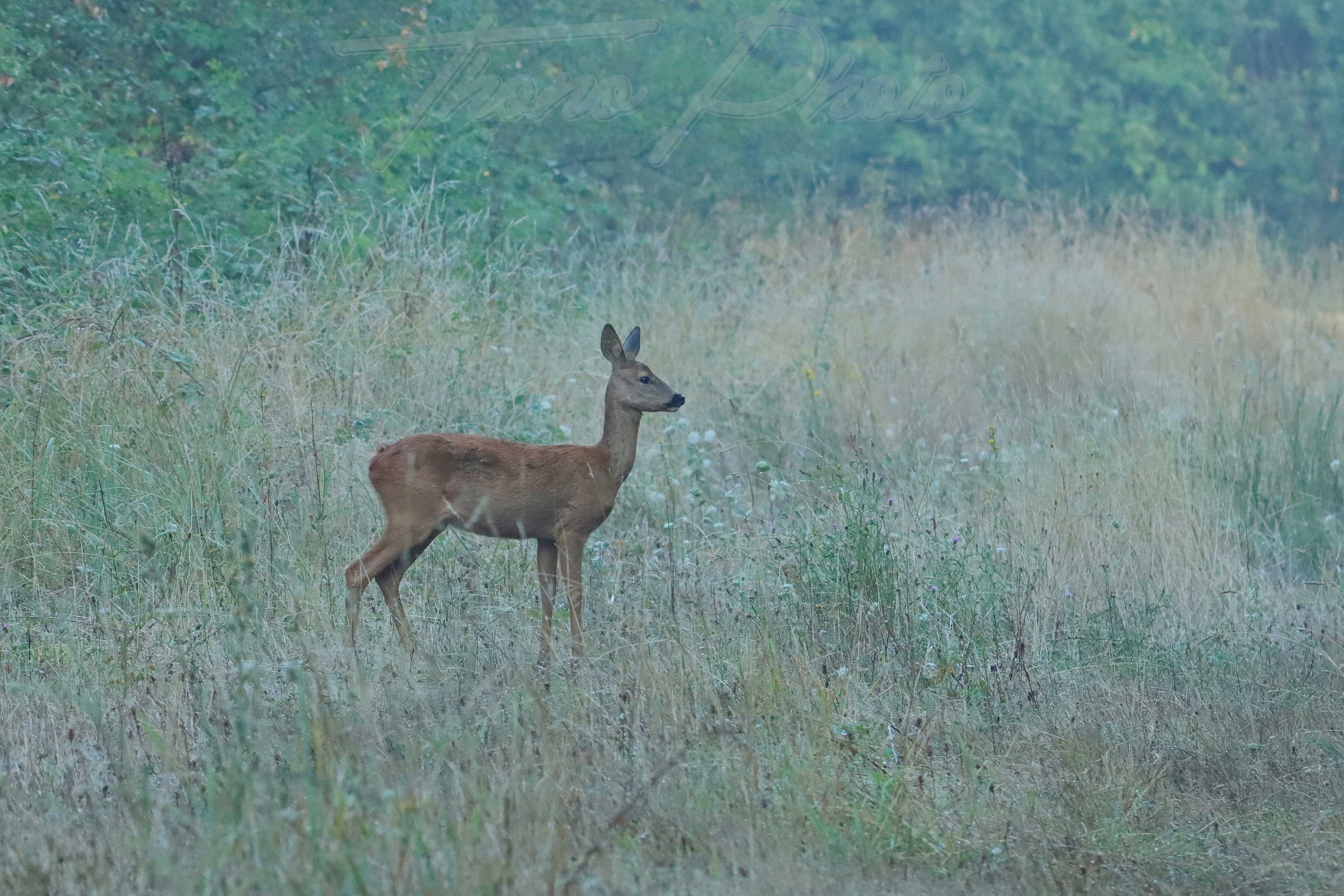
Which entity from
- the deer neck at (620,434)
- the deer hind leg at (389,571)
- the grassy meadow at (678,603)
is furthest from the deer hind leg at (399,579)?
the deer neck at (620,434)

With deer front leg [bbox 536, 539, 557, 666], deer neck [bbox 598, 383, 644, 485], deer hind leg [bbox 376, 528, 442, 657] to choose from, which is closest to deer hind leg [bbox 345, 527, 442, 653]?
deer hind leg [bbox 376, 528, 442, 657]

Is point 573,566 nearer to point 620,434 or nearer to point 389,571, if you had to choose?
point 620,434

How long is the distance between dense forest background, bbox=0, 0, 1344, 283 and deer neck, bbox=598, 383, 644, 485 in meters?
3.89

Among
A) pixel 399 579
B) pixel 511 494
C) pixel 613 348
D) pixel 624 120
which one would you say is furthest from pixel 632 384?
pixel 624 120

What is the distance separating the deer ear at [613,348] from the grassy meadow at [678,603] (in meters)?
0.95

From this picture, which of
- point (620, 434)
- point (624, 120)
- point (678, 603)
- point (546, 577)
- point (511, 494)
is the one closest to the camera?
point (511, 494)

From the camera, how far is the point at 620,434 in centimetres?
571

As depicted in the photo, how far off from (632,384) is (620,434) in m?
0.20

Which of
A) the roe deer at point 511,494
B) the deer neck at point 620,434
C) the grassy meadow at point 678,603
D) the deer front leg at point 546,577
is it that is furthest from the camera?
the deer neck at point 620,434

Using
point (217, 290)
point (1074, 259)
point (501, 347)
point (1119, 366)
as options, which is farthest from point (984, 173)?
point (217, 290)

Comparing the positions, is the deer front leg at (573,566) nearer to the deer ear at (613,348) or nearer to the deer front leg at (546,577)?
the deer front leg at (546,577)

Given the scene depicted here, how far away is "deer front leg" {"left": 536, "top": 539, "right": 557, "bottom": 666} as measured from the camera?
5383 mm

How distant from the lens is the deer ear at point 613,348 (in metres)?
5.71

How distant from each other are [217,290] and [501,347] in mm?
1826
